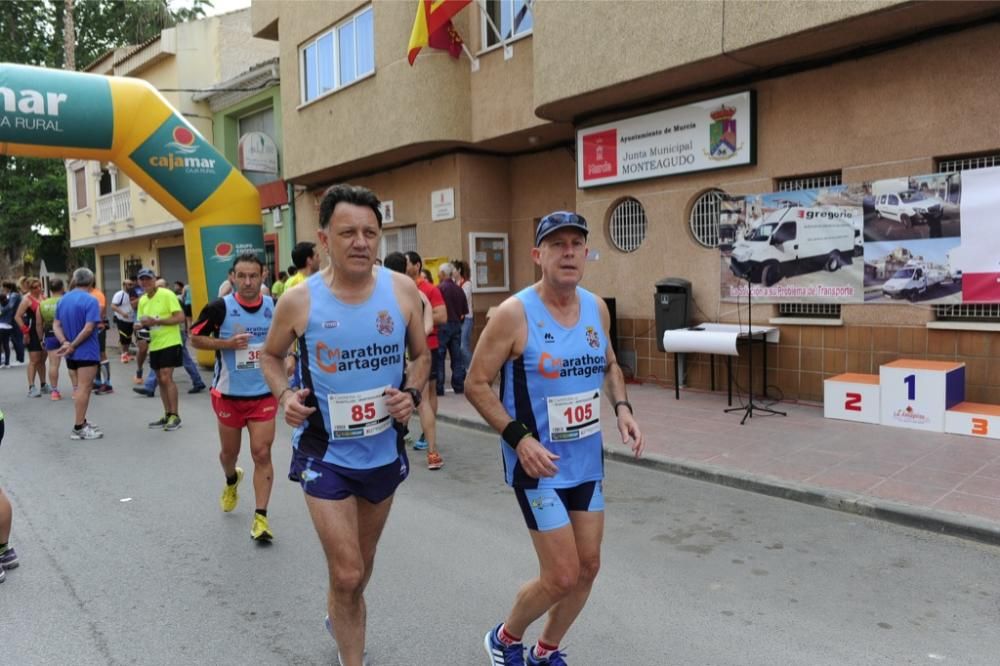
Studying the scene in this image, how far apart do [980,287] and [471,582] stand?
6.31m

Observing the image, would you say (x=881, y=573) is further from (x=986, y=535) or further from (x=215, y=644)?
(x=215, y=644)

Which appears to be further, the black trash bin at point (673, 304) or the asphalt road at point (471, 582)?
the black trash bin at point (673, 304)

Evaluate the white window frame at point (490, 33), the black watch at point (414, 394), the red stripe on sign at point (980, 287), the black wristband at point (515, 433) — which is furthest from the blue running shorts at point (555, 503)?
the white window frame at point (490, 33)

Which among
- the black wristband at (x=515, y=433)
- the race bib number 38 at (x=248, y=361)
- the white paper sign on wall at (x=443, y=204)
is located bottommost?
the black wristband at (x=515, y=433)

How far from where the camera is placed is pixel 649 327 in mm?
10688

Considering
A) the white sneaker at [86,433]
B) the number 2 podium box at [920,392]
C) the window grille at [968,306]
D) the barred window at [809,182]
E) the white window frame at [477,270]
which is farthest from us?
the white window frame at [477,270]

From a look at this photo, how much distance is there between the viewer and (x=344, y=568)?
288 centimetres

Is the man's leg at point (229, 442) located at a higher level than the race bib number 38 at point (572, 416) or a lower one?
lower

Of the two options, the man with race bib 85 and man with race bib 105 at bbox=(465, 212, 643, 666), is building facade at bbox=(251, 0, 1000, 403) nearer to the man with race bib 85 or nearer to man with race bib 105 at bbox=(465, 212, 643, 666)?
man with race bib 105 at bbox=(465, 212, 643, 666)

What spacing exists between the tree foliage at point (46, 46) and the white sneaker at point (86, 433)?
A: 2596cm

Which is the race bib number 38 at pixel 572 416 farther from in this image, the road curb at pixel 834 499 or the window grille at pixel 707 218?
the window grille at pixel 707 218

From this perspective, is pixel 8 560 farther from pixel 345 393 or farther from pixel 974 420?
pixel 974 420

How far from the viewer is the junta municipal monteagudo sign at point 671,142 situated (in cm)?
927

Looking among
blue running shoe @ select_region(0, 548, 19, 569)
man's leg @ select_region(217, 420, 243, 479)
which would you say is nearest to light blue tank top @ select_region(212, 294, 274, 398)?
man's leg @ select_region(217, 420, 243, 479)
